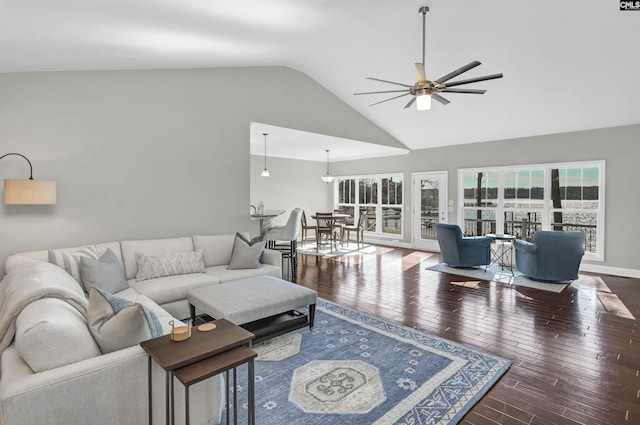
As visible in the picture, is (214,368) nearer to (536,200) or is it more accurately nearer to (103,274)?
(103,274)

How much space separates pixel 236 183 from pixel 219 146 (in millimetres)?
590

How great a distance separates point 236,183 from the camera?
496cm

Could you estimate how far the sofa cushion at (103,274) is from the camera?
3057 millimetres

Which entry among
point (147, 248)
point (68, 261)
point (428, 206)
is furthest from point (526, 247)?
point (68, 261)

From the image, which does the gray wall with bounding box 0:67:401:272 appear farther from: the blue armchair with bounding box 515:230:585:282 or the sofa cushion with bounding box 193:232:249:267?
the blue armchair with bounding box 515:230:585:282

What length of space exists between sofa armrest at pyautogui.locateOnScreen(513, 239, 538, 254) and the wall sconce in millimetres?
6344

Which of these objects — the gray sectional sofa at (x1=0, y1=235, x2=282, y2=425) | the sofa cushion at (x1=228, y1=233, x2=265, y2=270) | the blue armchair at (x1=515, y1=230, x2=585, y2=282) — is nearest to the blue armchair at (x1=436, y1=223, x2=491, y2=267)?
the blue armchair at (x1=515, y1=230, x2=585, y2=282)

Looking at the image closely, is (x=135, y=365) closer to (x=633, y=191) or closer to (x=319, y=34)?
(x=319, y=34)

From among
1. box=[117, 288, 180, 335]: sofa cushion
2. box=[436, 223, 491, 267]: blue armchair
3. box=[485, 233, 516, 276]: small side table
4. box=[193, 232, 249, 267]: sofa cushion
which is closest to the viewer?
box=[117, 288, 180, 335]: sofa cushion

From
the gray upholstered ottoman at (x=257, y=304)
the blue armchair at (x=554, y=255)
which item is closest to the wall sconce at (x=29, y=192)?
the gray upholstered ottoman at (x=257, y=304)

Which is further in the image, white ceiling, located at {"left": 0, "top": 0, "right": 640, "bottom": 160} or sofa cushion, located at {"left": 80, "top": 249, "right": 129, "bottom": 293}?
sofa cushion, located at {"left": 80, "top": 249, "right": 129, "bottom": 293}

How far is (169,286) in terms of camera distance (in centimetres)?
336

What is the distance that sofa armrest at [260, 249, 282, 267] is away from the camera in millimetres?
4398

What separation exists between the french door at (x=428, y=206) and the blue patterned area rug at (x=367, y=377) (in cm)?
525
